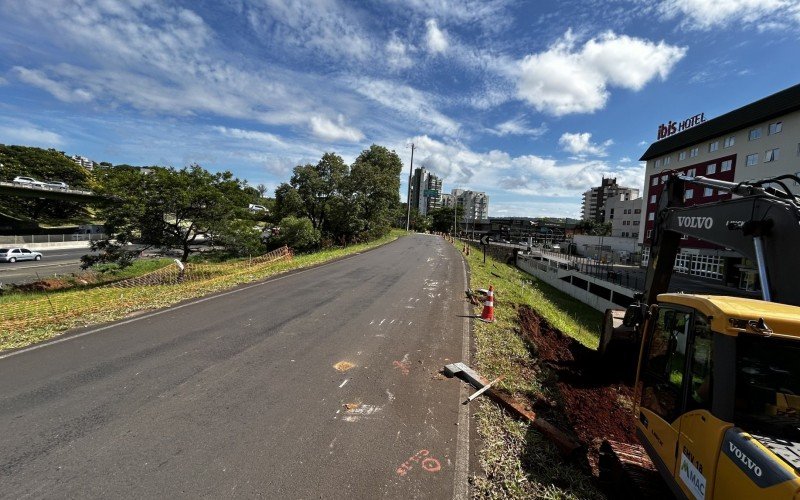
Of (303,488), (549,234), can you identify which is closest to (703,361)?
(303,488)

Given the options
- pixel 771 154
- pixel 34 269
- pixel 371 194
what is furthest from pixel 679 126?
pixel 34 269

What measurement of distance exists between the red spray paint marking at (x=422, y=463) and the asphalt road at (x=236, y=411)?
16 mm

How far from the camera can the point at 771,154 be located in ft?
102

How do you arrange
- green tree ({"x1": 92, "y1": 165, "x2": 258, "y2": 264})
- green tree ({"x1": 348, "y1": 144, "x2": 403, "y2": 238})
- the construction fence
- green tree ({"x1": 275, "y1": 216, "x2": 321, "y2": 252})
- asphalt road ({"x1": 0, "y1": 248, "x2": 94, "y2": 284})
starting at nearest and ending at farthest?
the construction fence, green tree ({"x1": 92, "y1": 165, "x2": 258, "y2": 264}), asphalt road ({"x1": 0, "y1": 248, "x2": 94, "y2": 284}), green tree ({"x1": 275, "y1": 216, "x2": 321, "y2": 252}), green tree ({"x1": 348, "y1": 144, "x2": 403, "y2": 238})

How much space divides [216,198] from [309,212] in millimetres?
16182

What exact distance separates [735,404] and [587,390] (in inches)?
171

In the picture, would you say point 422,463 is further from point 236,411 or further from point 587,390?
point 587,390

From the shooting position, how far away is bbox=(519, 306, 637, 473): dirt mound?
17.1 feet

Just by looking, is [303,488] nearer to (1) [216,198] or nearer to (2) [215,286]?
(2) [215,286]

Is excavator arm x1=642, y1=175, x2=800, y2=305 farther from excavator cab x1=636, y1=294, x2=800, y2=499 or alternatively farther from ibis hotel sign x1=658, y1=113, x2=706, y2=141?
ibis hotel sign x1=658, y1=113, x2=706, y2=141

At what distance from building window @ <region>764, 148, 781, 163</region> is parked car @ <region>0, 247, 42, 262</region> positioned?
6917 cm

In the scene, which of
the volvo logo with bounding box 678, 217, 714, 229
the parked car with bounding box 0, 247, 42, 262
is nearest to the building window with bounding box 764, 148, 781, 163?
the volvo logo with bounding box 678, 217, 714, 229

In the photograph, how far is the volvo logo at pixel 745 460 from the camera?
2260 mm

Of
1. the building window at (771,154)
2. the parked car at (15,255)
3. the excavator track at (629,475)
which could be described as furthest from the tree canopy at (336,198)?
the building window at (771,154)
